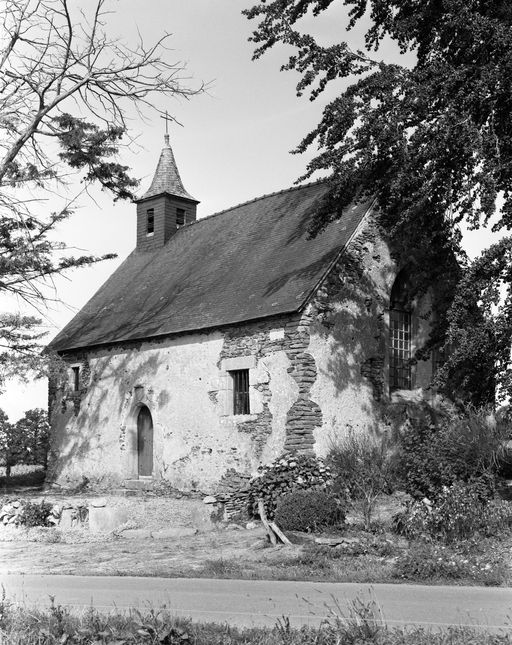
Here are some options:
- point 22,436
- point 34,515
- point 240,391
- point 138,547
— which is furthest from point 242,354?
point 22,436

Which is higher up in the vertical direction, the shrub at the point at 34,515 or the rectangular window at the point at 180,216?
the rectangular window at the point at 180,216

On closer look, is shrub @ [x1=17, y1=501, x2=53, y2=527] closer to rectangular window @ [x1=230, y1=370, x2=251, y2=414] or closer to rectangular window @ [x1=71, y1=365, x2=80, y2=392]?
rectangular window @ [x1=230, y1=370, x2=251, y2=414]

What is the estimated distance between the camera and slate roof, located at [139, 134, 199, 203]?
29.9m

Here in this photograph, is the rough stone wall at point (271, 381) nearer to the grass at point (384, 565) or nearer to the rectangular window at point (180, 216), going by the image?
the grass at point (384, 565)

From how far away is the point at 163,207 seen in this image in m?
29.2

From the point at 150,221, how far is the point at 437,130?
16653mm

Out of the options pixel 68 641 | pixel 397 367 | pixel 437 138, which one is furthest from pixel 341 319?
pixel 68 641

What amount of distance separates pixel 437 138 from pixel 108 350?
1247 centimetres

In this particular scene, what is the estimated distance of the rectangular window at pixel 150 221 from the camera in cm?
2964

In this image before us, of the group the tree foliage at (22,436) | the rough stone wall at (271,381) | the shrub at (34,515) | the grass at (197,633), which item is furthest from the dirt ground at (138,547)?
the tree foliage at (22,436)

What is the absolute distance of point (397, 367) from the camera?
66.4 feet

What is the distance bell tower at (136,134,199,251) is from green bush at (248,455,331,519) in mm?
13785

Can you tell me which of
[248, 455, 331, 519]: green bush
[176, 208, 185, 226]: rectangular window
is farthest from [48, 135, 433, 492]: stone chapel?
[176, 208, 185, 226]: rectangular window

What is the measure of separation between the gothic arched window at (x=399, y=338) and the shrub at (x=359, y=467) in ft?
6.75
